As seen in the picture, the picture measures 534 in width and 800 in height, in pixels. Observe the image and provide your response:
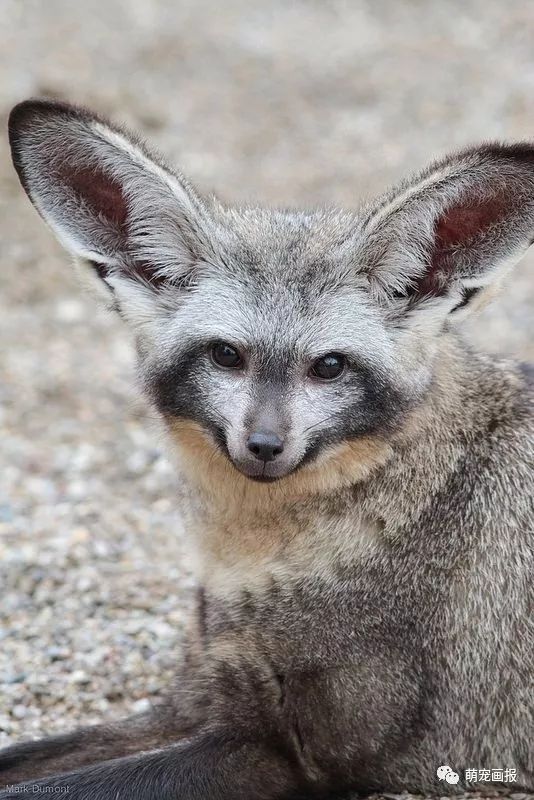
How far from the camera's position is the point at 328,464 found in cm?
479

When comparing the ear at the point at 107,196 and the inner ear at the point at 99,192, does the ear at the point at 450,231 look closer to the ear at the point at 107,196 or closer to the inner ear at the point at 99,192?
the ear at the point at 107,196

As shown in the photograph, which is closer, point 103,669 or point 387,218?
point 387,218

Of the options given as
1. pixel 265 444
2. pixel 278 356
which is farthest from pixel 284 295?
pixel 265 444

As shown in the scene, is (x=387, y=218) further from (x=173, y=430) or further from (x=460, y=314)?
(x=173, y=430)

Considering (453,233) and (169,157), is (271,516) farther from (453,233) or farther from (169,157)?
(169,157)

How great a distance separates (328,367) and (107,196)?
3.98 feet

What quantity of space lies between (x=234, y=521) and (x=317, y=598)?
1.70ft

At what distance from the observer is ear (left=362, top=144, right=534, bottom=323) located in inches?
179

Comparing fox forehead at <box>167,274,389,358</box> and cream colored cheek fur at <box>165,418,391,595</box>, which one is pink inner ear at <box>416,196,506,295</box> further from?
cream colored cheek fur at <box>165,418,391,595</box>

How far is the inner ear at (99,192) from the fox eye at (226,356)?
2.44ft

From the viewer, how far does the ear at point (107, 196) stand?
477cm

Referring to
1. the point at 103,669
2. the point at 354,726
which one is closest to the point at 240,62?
the point at 103,669

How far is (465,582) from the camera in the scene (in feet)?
16.1

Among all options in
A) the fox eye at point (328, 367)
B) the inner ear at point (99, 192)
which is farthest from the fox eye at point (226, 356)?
the inner ear at point (99, 192)
